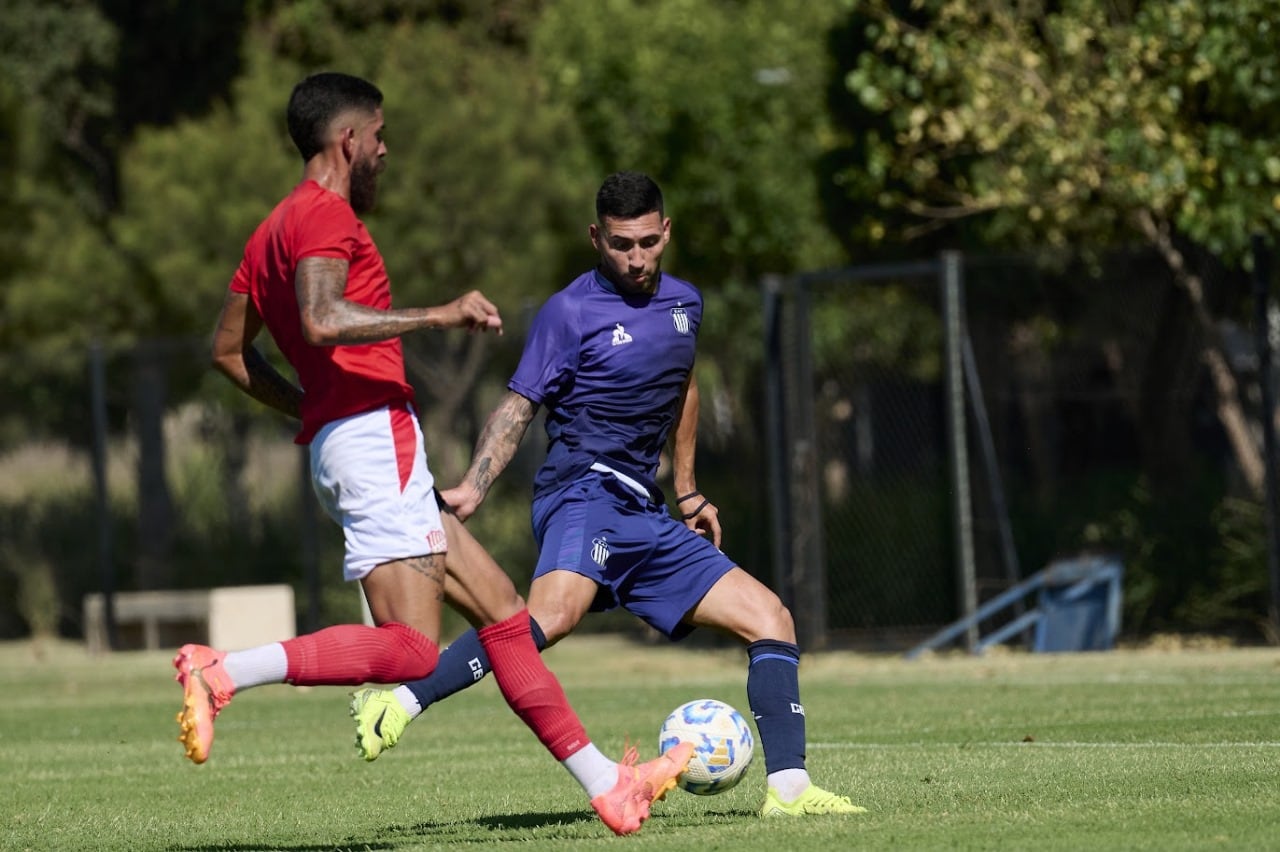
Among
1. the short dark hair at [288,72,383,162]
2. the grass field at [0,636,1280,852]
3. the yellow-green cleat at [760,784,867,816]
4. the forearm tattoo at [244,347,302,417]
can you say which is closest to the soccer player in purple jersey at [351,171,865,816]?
the yellow-green cleat at [760,784,867,816]

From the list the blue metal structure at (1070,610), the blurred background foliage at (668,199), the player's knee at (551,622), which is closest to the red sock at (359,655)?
the player's knee at (551,622)

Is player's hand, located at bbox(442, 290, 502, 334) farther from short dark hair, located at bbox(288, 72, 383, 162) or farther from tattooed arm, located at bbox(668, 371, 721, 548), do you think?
tattooed arm, located at bbox(668, 371, 721, 548)

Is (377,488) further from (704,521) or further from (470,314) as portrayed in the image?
(704,521)

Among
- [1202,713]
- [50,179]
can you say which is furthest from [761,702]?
[50,179]

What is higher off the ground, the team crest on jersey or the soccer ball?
the team crest on jersey

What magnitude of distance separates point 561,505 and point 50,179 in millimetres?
22718

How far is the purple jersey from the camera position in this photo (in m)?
7.67

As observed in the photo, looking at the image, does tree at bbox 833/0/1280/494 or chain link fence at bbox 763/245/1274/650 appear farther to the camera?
chain link fence at bbox 763/245/1274/650

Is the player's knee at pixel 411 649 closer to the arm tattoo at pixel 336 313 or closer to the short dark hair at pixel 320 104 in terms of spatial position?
the arm tattoo at pixel 336 313

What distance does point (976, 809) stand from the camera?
7156 mm

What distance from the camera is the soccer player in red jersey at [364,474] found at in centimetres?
649

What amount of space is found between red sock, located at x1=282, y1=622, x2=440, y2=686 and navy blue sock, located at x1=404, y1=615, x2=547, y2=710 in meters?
0.56

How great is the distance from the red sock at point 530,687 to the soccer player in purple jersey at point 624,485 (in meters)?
0.36

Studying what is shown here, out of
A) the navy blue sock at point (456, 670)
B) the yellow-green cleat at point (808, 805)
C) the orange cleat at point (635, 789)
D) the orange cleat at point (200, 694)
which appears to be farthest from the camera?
the navy blue sock at point (456, 670)
